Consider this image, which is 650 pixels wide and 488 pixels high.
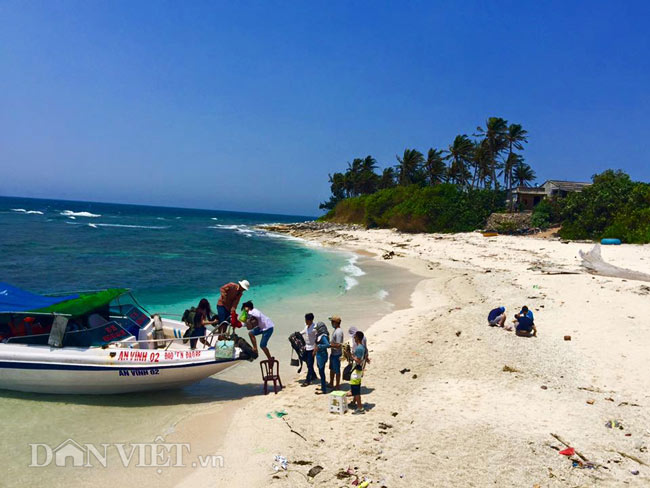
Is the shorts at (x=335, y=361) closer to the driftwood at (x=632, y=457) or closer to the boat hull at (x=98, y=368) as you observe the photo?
the boat hull at (x=98, y=368)

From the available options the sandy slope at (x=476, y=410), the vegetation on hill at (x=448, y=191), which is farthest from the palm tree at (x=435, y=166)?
the sandy slope at (x=476, y=410)

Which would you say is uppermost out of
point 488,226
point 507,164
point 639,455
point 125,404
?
point 507,164

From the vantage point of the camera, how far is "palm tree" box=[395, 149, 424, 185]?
240 feet

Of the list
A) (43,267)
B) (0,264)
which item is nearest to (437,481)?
(43,267)

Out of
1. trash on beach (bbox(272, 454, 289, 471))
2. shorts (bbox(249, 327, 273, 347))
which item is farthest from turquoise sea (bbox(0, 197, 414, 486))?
trash on beach (bbox(272, 454, 289, 471))

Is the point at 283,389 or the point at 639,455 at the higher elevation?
the point at 639,455

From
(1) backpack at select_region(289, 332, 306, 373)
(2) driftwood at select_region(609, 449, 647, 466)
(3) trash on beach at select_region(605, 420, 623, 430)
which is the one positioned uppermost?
(1) backpack at select_region(289, 332, 306, 373)

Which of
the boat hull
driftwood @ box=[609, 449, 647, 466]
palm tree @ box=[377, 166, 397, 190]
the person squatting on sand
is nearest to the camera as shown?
driftwood @ box=[609, 449, 647, 466]

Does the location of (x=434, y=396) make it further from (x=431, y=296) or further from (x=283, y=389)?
(x=431, y=296)

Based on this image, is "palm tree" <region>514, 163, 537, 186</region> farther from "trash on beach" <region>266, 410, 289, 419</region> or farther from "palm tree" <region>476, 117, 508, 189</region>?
"trash on beach" <region>266, 410, 289, 419</region>

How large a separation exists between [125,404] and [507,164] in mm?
60421

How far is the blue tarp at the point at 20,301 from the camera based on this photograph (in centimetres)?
857

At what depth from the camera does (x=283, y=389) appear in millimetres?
8953

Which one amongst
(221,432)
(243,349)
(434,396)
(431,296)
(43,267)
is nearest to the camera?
(221,432)
